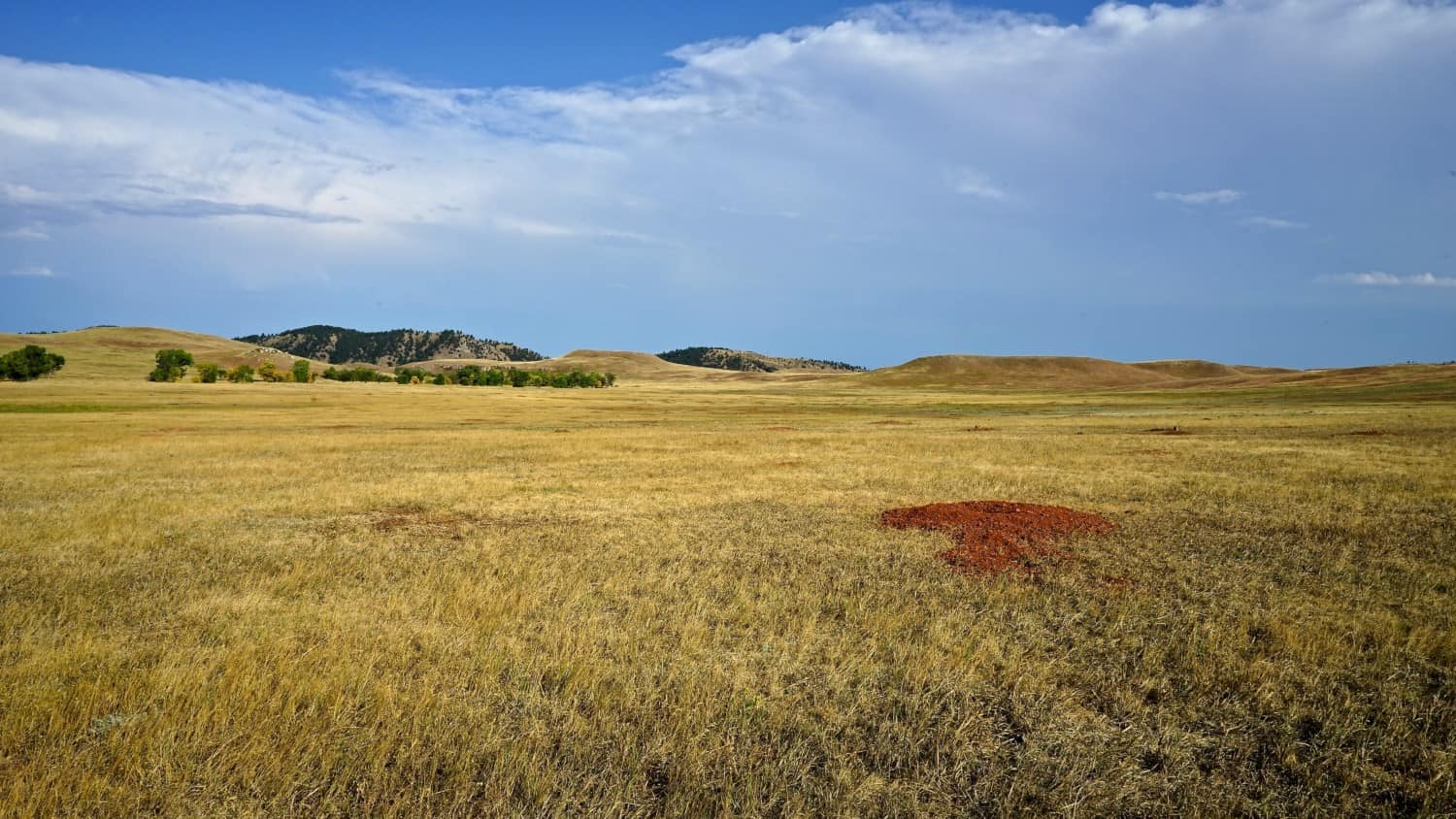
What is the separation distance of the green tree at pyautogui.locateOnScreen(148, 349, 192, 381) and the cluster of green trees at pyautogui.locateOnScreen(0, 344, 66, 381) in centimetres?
1693

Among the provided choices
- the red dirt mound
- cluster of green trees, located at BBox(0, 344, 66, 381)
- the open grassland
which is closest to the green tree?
cluster of green trees, located at BBox(0, 344, 66, 381)

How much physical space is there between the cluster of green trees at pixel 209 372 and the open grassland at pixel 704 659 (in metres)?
167

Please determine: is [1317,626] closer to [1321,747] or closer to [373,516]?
[1321,747]

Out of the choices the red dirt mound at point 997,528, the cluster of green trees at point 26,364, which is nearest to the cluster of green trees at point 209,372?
the cluster of green trees at point 26,364

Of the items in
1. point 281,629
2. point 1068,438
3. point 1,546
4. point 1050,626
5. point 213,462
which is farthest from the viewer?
point 1068,438

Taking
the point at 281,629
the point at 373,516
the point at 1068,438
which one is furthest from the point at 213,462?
the point at 1068,438

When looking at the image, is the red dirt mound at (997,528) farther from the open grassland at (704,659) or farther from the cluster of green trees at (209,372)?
the cluster of green trees at (209,372)

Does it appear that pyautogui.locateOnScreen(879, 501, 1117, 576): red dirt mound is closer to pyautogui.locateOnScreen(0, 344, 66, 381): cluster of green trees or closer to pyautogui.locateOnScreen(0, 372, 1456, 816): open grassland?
pyautogui.locateOnScreen(0, 372, 1456, 816): open grassland

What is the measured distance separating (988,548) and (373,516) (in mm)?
15009

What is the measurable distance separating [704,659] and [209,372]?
618 feet

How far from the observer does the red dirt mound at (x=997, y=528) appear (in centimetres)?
1422

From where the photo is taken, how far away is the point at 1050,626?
1031 centimetres

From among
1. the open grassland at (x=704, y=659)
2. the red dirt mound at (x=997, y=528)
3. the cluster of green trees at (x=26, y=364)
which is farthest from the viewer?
the cluster of green trees at (x=26, y=364)

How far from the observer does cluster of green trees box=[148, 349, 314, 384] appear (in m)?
158
